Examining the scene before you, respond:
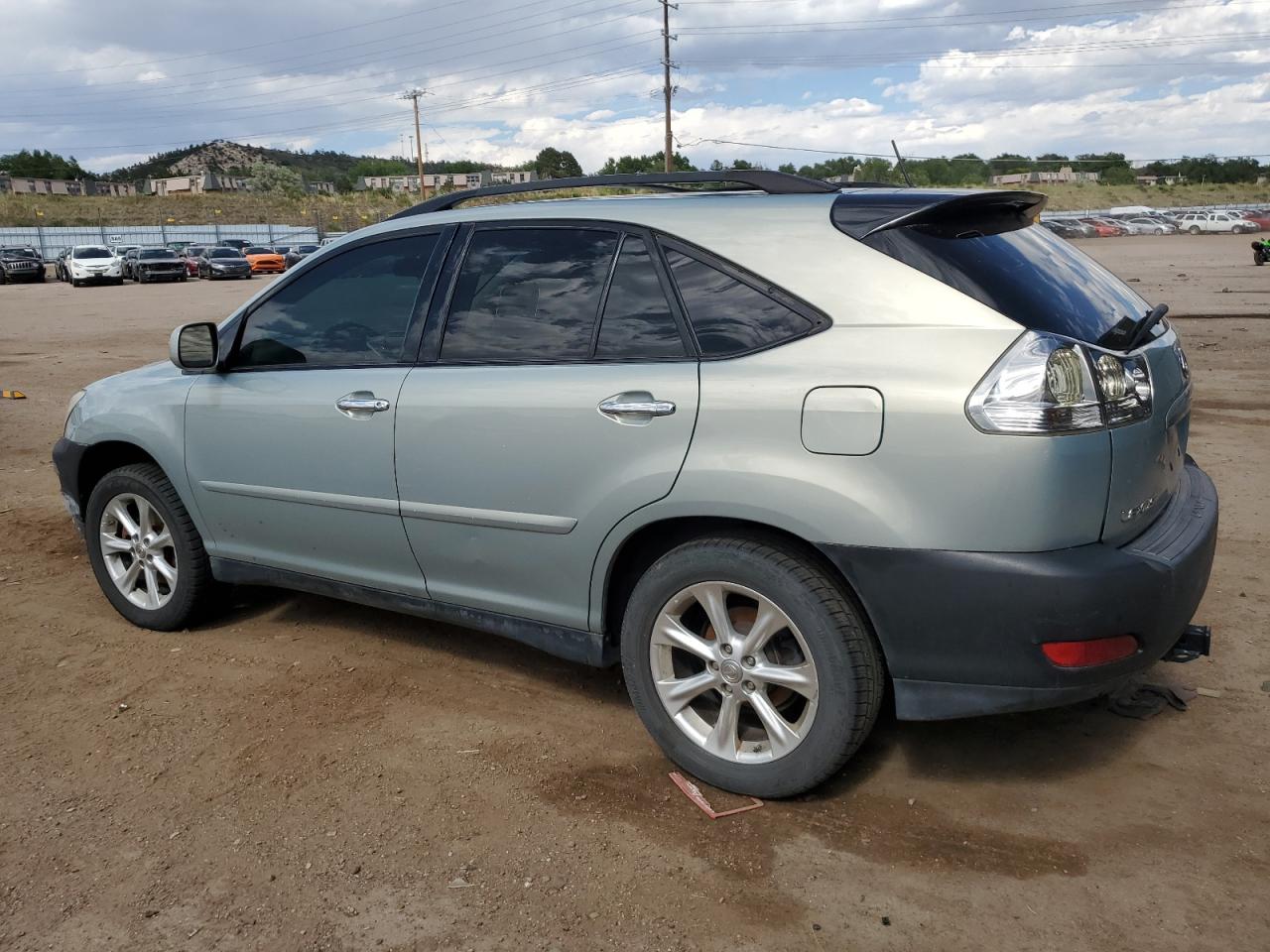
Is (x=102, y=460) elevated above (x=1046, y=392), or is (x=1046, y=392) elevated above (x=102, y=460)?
(x=1046, y=392)

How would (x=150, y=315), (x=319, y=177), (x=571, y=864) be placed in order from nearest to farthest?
1. (x=571, y=864)
2. (x=150, y=315)
3. (x=319, y=177)

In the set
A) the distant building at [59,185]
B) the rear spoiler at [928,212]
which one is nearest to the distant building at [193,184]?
the distant building at [59,185]

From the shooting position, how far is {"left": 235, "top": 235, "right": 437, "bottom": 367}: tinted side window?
3859 mm

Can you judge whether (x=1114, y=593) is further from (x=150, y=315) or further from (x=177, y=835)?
(x=150, y=315)

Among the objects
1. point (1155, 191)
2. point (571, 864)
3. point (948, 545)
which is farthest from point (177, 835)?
point (1155, 191)

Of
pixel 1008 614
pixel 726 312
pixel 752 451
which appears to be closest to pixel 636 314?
pixel 726 312

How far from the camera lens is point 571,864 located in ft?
9.51

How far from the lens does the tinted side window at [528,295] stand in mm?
3424

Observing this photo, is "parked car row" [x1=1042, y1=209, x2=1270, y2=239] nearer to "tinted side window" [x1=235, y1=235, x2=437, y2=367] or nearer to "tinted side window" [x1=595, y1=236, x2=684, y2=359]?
"tinted side window" [x1=235, y1=235, x2=437, y2=367]

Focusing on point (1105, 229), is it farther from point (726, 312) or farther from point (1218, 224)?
point (726, 312)

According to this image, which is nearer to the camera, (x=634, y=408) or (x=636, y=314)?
(x=634, y=408)

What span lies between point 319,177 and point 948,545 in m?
175

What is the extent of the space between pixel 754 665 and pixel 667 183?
65.8 inches

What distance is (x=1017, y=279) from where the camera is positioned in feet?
9.70
